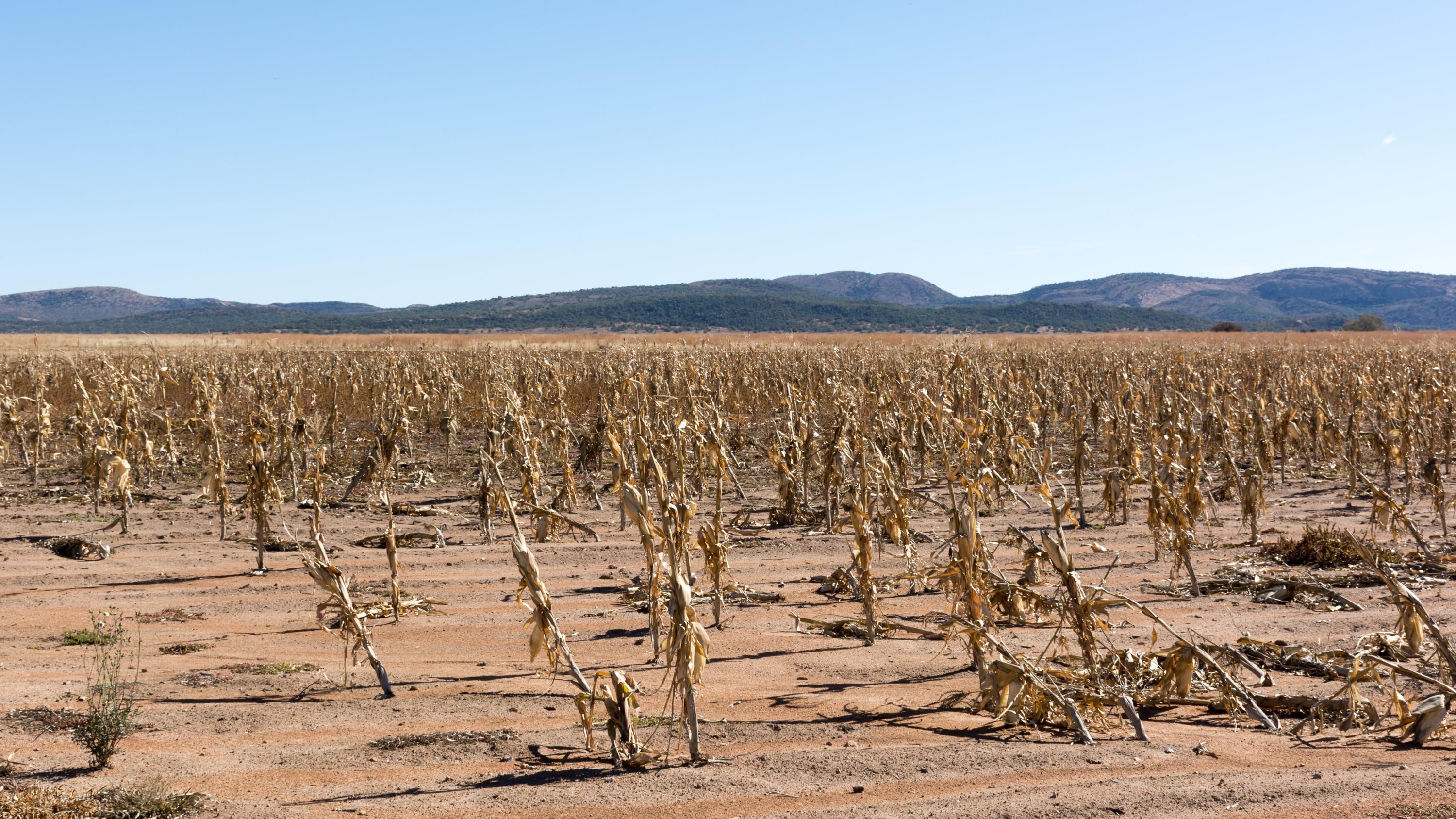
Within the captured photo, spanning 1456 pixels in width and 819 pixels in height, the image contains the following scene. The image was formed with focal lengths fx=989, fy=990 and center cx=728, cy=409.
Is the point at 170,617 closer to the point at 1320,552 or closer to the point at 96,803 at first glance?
the point at 96,803

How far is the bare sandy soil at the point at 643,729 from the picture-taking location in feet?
12.3

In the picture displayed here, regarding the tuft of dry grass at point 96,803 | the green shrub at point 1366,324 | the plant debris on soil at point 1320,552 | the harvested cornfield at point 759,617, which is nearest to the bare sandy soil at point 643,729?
the harvested cornfield at point 759,617

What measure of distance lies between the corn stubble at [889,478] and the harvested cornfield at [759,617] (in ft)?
0.19

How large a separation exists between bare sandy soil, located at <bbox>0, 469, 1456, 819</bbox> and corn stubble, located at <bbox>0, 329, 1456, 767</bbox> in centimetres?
19

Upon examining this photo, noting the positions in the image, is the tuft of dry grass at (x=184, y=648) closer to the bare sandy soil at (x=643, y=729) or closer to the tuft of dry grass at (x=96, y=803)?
the bare sandy soil at (x=643, y=729)

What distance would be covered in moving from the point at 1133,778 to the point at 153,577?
7.46m

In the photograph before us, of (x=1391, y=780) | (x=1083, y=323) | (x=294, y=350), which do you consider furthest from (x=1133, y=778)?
(x=1083, y=323)

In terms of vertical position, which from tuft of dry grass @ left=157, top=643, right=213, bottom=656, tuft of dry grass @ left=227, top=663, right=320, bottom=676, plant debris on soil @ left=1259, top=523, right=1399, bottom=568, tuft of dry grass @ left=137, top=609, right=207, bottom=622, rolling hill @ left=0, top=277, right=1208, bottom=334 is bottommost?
tuft of dry grass @ left=137, top=609, right=207, bottom=622

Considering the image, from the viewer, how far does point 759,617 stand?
6.82 m

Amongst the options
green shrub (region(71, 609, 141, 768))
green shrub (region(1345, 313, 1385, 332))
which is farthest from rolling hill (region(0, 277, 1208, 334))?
green shrub (region(71, 609, 141, 768))

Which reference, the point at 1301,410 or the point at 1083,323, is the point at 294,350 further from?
the point at 1083,323

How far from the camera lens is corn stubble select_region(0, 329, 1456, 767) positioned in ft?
14.4

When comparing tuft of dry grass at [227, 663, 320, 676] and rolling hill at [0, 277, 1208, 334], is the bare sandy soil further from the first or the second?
rolling hill at [0, 277, 1208, 334]

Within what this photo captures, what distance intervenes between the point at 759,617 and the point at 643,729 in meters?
2.33
